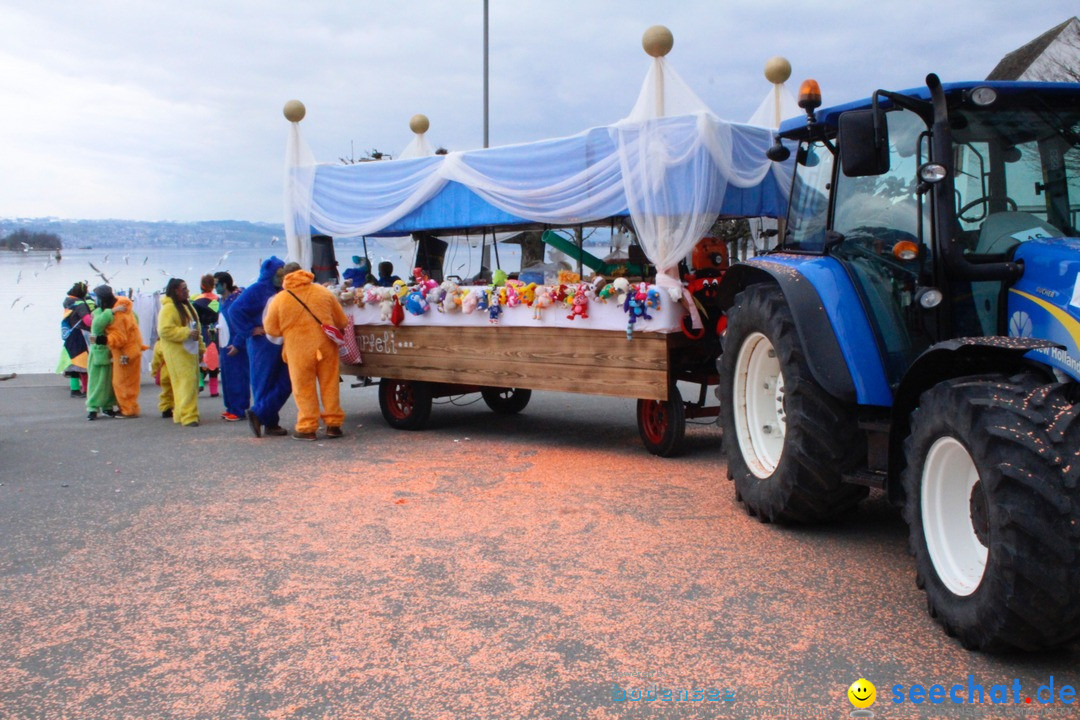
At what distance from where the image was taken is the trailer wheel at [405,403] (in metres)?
10.2

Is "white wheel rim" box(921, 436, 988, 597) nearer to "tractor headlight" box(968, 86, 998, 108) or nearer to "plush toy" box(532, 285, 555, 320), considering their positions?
"tractor headlight" box(968, 86, 998, 108)

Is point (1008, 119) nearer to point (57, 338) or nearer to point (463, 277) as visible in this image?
point (463, 277)

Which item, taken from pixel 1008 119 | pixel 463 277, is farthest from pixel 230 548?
pixel 463 277

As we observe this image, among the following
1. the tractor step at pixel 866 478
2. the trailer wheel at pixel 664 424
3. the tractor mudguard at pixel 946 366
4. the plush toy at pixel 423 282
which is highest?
the plush toy at pixel 423 282

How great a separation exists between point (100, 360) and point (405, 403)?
4.21 metres

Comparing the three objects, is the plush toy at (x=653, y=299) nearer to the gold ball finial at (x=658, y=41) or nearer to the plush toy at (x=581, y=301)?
the plush toy at (x=581, y=301)

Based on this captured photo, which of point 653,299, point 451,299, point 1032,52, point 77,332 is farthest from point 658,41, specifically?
point 1032,52

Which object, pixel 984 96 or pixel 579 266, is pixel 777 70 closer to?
pixel 579 266

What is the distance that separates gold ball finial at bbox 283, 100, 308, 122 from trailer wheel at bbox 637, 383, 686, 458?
5680 mm

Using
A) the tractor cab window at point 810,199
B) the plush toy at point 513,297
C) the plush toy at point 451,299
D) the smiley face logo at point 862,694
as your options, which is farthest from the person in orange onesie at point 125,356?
the smiley face logo at point 862,694

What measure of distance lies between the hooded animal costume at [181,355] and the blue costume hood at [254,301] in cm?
95

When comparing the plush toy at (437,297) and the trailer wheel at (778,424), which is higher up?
the plush toy at (437,297)

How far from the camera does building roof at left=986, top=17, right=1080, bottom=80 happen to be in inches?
626

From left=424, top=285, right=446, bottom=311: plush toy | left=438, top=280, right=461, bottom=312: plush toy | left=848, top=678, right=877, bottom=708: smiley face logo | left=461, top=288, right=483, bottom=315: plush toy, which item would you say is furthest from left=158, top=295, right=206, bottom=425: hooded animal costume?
left=848, top=678, right=877, bottom=708: smiley face logo
